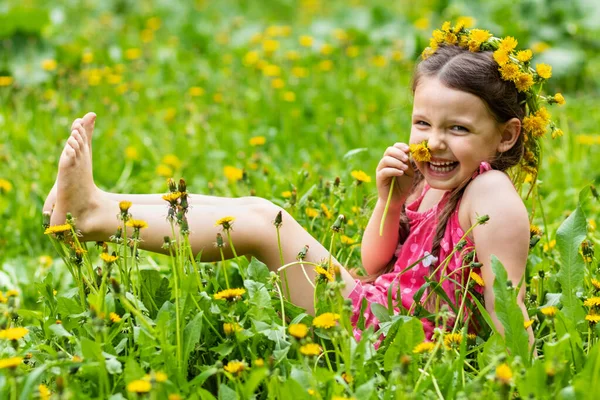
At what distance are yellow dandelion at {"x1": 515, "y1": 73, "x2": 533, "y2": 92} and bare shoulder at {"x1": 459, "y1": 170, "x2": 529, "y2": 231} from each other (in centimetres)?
21

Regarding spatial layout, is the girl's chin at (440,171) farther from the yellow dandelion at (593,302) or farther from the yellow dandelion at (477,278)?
the yellow dandelion at (593,302)

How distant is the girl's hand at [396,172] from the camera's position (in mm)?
2002

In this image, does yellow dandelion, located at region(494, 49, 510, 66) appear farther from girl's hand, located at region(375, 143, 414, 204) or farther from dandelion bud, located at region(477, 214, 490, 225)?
dandelion bud, located at region(477, 214, 490, 225)

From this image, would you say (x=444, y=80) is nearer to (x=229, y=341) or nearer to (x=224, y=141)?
(x=229, y=341)

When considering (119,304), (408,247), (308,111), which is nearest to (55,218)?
(119,304)

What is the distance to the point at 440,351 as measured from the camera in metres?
1.71

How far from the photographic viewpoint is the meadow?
1.62 metres

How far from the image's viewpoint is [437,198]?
7.02 feet

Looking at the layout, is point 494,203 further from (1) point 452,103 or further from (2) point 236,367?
(2) point 236,367

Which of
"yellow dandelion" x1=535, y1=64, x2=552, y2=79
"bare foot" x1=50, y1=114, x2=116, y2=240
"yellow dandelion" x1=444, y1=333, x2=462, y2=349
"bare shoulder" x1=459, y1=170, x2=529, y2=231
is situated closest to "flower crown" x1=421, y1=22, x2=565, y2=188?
"yellow dandelion" x1=535, y1=64, x2=552, y2=79

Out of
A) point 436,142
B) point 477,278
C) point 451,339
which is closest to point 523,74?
point 436,142

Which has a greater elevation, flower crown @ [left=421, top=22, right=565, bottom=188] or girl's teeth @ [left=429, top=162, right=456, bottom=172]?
flower crown @ [left=421, top=22, right=565, bottom=188]

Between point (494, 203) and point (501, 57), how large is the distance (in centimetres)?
34

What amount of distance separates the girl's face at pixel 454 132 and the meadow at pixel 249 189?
26 cm
